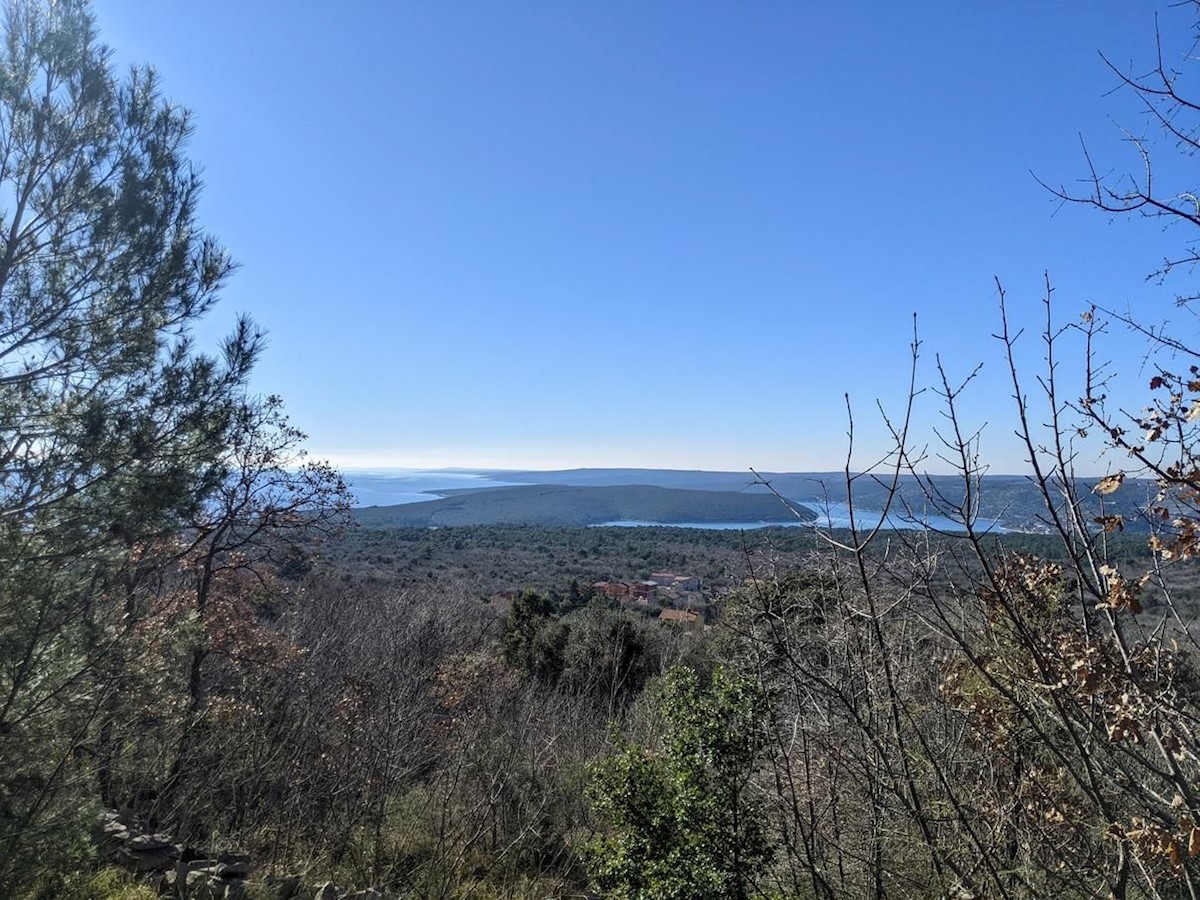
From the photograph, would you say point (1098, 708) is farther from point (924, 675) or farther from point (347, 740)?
point (347, 740)

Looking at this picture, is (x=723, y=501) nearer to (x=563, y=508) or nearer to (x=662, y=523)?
(x=662, y=523)

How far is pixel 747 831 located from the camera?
13.0 ft

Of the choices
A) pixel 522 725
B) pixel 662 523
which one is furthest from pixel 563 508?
pixel 522 725

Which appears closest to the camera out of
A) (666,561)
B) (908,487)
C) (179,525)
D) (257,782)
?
(908,487)

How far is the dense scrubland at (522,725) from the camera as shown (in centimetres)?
244

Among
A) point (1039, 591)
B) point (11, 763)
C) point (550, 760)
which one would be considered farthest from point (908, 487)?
point (550, 760)

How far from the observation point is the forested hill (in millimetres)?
55469

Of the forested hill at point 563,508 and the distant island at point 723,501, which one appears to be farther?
the forested hill at point 563,508

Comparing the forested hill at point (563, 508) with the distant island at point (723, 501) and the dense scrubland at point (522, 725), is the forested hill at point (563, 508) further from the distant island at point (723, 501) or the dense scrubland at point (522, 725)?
the dense scrubland at point (522, 725)

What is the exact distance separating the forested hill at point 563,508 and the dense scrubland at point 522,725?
1658 inches

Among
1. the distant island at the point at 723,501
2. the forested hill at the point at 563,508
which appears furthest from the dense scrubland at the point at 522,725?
the forested hill at the point at 563,508

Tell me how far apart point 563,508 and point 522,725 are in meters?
60.3

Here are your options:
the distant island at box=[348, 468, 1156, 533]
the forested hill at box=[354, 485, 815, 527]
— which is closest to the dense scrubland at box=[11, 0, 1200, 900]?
the distant island at box=[348, 468, 1156, 533]

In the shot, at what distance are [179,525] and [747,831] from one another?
4427 mm
